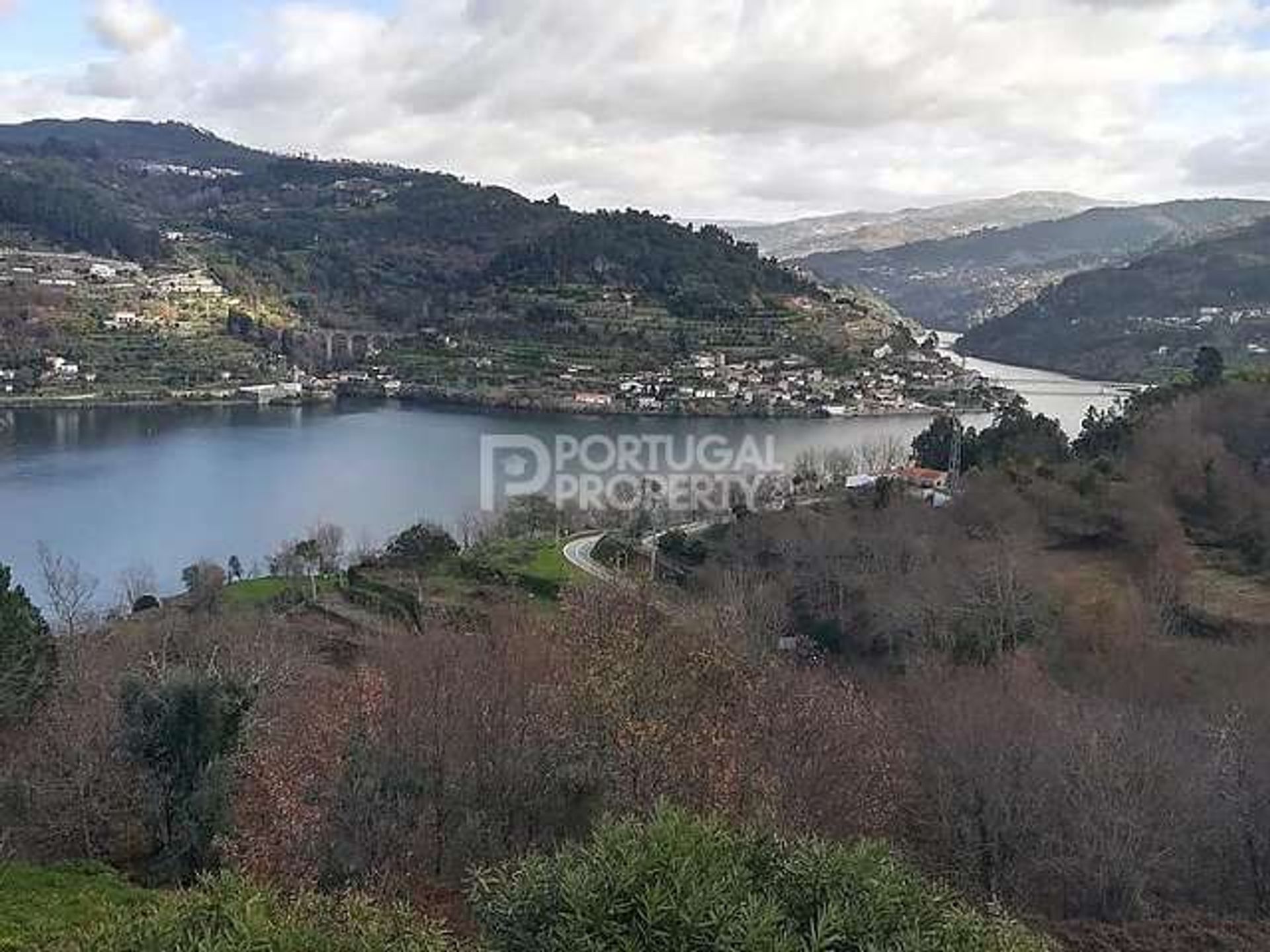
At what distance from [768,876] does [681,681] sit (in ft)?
10.3

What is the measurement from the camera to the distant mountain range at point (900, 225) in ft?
424

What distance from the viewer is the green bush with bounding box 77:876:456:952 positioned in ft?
8.05

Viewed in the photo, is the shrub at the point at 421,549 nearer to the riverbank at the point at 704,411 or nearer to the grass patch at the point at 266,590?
the grass patch at the point at 266,590

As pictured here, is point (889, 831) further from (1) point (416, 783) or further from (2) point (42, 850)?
(2) point (42, 850)

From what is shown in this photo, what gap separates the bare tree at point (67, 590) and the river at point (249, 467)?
1.12ft

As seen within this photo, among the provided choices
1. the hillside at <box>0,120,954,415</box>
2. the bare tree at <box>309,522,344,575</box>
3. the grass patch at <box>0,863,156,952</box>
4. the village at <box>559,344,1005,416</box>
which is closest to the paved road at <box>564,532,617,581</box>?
the bare tree at <box>309,522,344,575</box>

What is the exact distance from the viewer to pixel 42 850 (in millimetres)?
6605

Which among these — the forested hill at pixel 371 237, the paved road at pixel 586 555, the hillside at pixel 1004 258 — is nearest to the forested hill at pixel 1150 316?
the forested hill at pixel 371 237

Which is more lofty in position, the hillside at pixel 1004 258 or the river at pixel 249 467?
the hillside at pixel 1004 258

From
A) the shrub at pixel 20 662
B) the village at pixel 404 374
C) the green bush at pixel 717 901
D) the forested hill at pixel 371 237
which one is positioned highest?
the forested hill at pixel 371 237

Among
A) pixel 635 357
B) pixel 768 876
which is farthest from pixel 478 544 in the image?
pixel 635 357

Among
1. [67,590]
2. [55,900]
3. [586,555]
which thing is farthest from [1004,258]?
[55,900]

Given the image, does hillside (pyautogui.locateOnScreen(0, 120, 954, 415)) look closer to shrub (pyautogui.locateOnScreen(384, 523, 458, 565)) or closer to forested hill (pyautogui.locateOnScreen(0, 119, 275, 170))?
shrub (pyautogui.locateOnScreen(384, 523, 458, 565))

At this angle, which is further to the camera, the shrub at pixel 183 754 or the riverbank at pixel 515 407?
the riverbank at pixel 515 407
